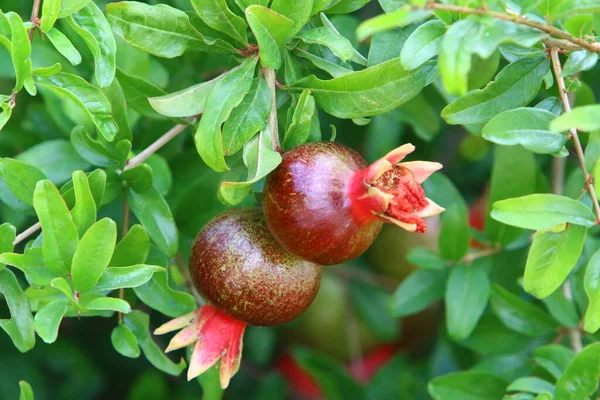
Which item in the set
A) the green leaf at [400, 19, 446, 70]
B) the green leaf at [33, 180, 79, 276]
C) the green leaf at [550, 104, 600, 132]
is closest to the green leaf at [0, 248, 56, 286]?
the green leaf at [33, 180, 79, 276]

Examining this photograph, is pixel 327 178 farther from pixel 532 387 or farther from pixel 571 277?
pixel 571 277

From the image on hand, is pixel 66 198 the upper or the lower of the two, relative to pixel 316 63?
lower

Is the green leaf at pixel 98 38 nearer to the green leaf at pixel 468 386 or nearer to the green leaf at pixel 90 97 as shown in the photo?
the green leaf at pixel 90 97

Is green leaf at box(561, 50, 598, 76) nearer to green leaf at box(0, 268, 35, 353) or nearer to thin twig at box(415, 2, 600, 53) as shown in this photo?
thin twig at box(415, 2, 600, 53)

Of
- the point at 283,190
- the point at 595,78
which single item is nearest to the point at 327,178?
the point at 283,190

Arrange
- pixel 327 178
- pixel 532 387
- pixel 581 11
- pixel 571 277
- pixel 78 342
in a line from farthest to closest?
pixel 78 342, pixel 571 277, pixel 532 387, pixel 327 178, pixel 581 11

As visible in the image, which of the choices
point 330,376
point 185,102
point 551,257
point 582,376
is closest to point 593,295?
point 551,257
